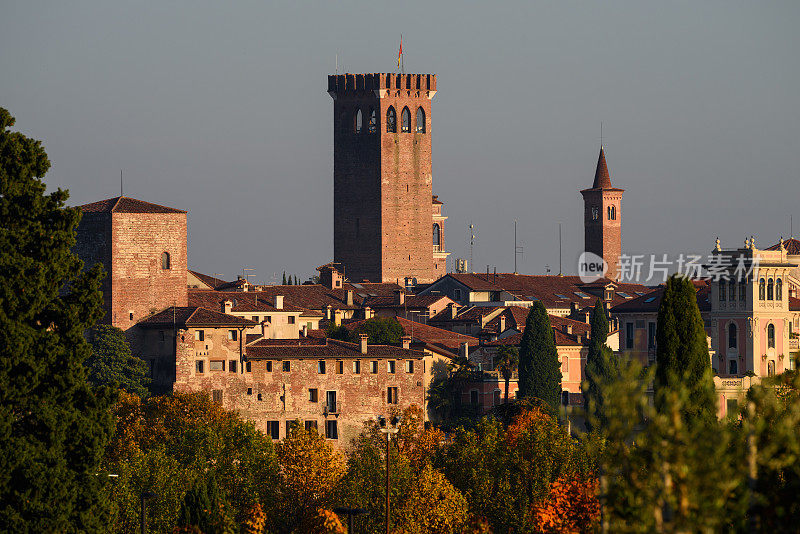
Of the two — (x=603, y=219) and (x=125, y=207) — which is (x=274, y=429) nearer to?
(x=125, y=207)

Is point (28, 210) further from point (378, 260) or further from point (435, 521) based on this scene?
point (378, 260)

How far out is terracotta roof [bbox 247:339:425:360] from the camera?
→ 3191 inches

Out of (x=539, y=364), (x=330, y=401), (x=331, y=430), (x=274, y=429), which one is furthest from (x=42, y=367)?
(x=539, y=364)

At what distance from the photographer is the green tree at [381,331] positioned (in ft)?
311

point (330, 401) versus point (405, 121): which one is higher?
point (405, 121)

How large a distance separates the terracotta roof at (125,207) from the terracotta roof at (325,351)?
11388 mm

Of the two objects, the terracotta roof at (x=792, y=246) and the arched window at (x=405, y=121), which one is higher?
the arched window at (x=405, y=121)

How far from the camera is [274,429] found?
7994 cm

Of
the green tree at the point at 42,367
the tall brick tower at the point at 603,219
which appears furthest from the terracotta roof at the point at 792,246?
the green tree at the point at 42,367

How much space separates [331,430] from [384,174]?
63.6 m

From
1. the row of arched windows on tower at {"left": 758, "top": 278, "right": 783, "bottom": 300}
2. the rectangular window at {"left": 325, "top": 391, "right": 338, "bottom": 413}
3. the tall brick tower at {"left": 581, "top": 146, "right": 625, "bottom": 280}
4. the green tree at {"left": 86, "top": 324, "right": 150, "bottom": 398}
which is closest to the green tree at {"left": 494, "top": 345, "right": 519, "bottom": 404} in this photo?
the rectangular window at {"left": 325, "top": 391, "right": 338, "bottom": 413}

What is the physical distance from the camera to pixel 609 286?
13125cm

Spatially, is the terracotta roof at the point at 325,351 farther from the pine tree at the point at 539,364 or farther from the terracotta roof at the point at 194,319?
the pine tree at the point at 539,364

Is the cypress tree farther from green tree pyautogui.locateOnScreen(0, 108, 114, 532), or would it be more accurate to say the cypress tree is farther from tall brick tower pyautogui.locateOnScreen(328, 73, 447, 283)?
tall brick tower pyautogui.locateOnScreen(328, 73, 447, 283)
